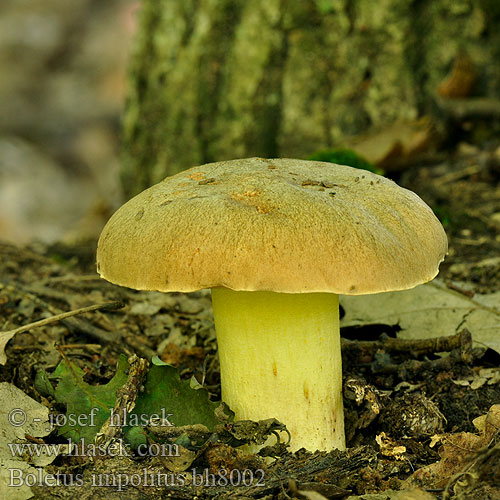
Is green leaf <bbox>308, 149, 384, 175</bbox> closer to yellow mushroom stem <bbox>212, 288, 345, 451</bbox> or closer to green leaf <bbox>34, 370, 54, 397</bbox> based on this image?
yellow mushroom stem <bbox>212, 288, 345, 451</bbox>

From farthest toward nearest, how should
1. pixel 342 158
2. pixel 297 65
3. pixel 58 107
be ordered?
→ pixel 58 107, pixel 297 65, pixel 342 158

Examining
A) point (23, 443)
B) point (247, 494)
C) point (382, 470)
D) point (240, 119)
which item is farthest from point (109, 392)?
point (240, 119)

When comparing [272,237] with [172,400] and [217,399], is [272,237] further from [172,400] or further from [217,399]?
[217,399]

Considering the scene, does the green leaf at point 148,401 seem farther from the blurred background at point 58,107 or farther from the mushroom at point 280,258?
the blurred background at point 58,107

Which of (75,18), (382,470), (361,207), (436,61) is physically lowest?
(382,470)

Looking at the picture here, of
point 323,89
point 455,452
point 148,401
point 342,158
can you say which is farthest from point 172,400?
point 323,89

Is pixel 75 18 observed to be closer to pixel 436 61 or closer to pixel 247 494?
pixel 436 61

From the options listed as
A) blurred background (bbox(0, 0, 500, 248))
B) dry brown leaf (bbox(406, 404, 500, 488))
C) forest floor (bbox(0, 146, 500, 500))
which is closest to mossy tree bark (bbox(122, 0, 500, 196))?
blurred background (bbox(0, 0, 500, 248))
